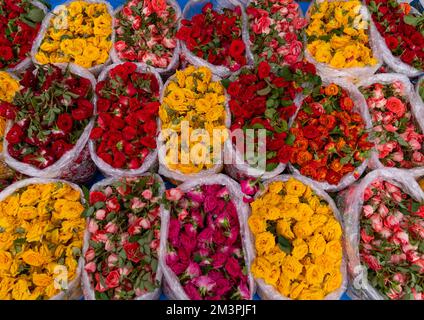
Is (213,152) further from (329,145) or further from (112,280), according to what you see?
(112,280)

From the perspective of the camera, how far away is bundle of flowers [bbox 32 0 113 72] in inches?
60.4

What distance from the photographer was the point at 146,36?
5.12ft

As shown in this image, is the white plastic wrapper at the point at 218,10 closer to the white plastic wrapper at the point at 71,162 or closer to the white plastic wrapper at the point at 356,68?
the white plastic wrapper at the point at 356,68

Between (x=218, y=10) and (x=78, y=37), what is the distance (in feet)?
2.31

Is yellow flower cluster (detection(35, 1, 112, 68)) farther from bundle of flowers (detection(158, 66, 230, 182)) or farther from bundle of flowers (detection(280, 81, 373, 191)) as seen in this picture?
bundle of flowers (detection(280, 81, 373, 191))

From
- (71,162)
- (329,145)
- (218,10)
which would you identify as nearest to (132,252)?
(71,162)

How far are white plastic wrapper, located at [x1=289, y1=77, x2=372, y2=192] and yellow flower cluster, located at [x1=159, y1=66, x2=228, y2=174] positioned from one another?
13.4 inches

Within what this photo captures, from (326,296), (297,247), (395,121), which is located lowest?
(326,296)

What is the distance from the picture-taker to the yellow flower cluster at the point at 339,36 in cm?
148

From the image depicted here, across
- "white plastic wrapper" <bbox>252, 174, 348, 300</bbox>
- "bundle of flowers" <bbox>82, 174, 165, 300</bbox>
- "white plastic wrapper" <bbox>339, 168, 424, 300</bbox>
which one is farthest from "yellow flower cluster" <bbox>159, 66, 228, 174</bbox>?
"white plastic wrapper" <bbox>339, 168, 424, 300</bbox>

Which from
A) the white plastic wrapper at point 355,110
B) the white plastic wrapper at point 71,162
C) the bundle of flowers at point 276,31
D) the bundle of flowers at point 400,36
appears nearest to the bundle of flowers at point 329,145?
the white plastic wrapper at point 355,110

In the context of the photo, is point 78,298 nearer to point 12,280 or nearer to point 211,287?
point 12,280

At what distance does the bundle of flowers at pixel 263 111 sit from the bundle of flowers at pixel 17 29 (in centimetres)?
97
